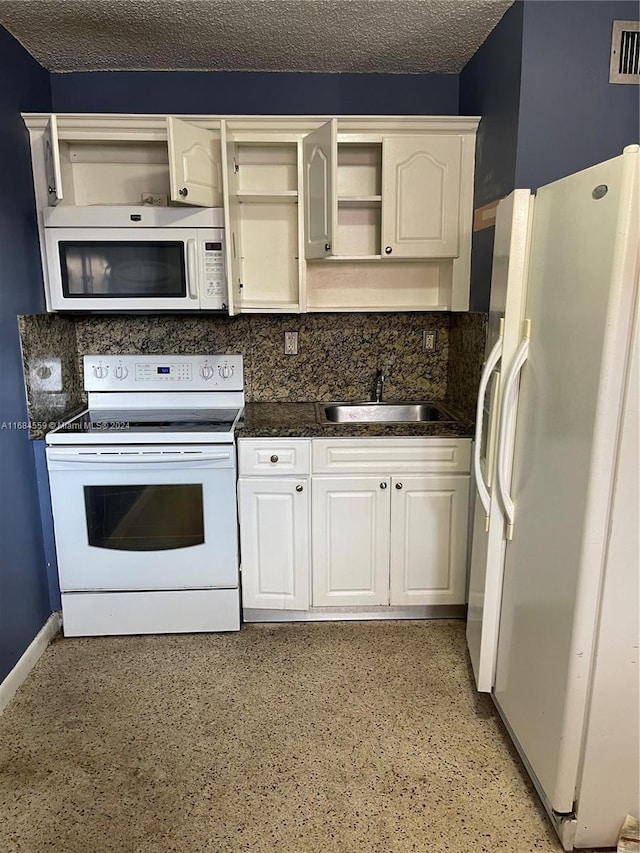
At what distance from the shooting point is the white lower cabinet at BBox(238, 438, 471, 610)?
2.47m

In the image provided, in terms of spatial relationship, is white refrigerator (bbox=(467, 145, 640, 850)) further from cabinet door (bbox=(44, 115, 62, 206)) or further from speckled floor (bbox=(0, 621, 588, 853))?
cabinet door (bbox=(44, 115, 62, 206))

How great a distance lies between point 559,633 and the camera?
153 centimetres

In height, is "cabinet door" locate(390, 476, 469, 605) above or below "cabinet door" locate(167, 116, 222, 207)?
below

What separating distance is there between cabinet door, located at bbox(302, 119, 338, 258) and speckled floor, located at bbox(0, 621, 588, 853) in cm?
168

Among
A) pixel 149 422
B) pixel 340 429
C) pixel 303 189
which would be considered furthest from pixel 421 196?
pixel 149 422

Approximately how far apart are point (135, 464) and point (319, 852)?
1487mm

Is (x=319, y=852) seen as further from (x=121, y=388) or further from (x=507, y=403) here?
(x=121, y=388)

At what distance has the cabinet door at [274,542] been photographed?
249cm

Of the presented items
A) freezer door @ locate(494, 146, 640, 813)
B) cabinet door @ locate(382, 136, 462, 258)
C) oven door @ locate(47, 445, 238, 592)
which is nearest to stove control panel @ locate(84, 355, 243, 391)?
oven door @ locate(47, 445, 238, 592)

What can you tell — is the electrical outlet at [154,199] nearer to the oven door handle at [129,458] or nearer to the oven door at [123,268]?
the oven door at [123,268]

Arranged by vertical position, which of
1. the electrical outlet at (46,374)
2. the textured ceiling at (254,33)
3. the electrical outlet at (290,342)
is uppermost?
the textured ceiling at (254,33)

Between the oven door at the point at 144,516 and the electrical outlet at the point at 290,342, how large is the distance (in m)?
0.74

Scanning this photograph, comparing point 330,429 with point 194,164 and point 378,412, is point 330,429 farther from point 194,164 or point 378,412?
point 194,164

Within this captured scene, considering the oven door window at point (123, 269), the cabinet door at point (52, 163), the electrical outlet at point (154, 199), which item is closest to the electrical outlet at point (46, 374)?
the oven door window at point (123, 269)
